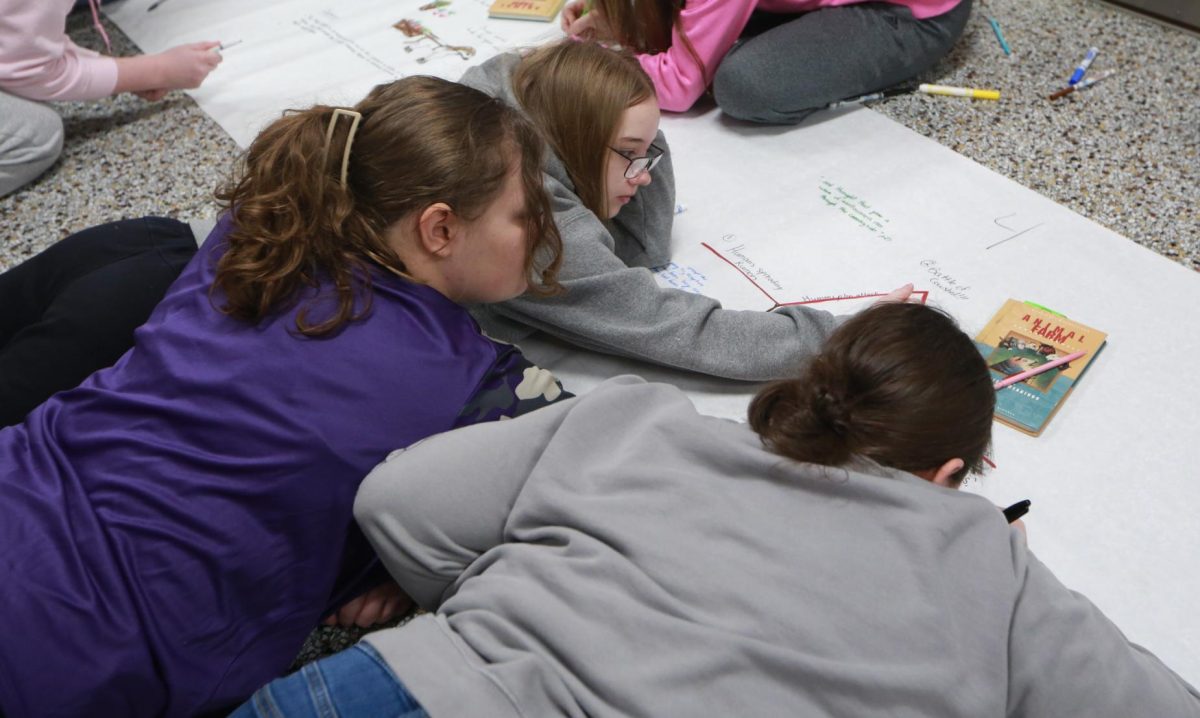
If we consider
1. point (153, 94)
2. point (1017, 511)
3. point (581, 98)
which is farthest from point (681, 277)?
point (153, 94)

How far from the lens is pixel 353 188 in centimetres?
83

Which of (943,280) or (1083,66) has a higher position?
(1083,66)

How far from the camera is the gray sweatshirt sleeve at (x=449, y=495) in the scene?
2.34 feet

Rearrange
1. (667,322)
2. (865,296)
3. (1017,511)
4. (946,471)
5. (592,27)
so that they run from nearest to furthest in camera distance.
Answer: (946,471) < (1017,511) < (667,322) < (865,296) < (592,27)

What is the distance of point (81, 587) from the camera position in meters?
0.67

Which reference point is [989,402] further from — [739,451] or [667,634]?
[667,634]

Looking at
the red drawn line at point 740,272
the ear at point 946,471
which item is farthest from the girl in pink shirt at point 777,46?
the ear at point 946,471

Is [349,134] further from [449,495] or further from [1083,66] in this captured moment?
[1083,66]

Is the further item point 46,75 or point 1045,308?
point 46,75

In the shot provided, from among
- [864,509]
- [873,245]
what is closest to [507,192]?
[864,509]

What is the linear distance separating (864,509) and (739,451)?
0.31 feet

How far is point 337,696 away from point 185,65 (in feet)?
4.25

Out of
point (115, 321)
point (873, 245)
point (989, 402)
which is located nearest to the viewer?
point (989, 402)

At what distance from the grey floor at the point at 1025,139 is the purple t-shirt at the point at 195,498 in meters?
0.71
